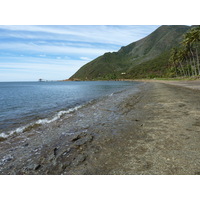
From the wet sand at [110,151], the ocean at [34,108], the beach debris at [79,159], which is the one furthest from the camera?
the ocean at [34,108]

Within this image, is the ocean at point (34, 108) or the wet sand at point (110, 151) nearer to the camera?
the wet sand at point (110, 151)

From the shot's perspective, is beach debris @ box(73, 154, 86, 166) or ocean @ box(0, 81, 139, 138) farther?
ocean @ box(0, 81, 139, 138)

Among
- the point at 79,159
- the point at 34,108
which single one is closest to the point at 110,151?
the point at 79,159

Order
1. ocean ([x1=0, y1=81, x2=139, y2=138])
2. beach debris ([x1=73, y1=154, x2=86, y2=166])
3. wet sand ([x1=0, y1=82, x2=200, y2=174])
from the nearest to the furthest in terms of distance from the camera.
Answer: wet sand ([x1=0, y1=82, x2=200, y2=174]) < beach debris ([x1=73, y1=154, x2=86, y2=166]) < ocean ([x1=0, y1=81, x2=139, y2=138])

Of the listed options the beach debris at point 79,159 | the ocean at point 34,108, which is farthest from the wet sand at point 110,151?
the ocean at point 34,108

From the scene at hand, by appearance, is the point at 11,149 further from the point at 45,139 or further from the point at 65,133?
the point at 65,133

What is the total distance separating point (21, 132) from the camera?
8.90m

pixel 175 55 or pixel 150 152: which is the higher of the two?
pixel 175 55

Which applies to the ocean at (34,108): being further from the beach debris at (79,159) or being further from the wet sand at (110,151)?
the beach debris at (79,159)

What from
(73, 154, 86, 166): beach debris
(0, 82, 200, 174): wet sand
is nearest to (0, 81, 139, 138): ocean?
(0, 82, 200, 174): wet sand

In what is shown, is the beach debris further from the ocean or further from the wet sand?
the ocean

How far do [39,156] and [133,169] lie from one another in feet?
11.4

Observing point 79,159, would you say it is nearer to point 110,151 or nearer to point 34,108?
point 110,151

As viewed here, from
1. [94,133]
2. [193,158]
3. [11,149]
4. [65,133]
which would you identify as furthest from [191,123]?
[11,149]
